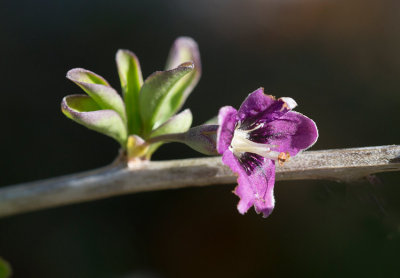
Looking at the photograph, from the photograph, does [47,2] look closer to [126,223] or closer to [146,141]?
[126,223]

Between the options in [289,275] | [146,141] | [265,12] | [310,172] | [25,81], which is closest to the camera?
[310,172]

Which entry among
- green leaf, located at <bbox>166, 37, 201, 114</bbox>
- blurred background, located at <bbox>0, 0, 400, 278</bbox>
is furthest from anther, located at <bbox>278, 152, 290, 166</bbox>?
blurred background, located at <bbox>0, 0, 400, 278</bbox>

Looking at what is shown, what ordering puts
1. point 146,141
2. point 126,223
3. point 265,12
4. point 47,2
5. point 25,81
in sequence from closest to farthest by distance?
1. point 146,141
2. point 126,223
3. point 25,81
4. point 47,2
5. point 265,12

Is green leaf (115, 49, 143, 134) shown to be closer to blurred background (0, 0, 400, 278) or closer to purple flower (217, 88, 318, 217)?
purple flower (217, 88, 318, 217)

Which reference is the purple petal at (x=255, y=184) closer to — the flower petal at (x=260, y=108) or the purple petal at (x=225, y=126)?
the purple petal at (x=225, y=126)

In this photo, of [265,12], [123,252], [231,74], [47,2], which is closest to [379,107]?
[231,74]

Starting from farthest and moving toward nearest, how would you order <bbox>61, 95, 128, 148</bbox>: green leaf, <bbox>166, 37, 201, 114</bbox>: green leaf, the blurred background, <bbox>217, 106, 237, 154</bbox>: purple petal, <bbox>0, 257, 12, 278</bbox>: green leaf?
the blurred background < <bbox>166, 37, 201, 114</bbox>: green leaf < <bbox>0, 257, 12, 278</bbox>: green leaf < <bbox>61, 95, 128, 148</bbox>: green leaf < <bbox>217, 106, 237, 154</bbox>: purple petal
